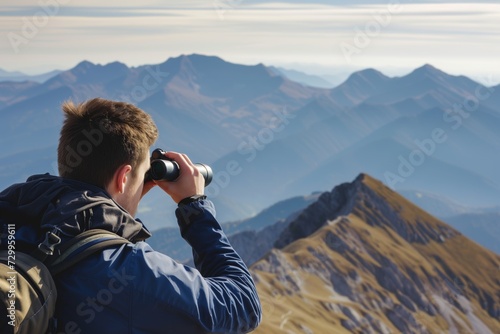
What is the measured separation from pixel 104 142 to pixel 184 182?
2.69ft

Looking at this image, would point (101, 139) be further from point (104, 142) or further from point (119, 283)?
point (119, 283)

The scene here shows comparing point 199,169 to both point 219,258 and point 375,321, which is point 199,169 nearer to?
point 219,258

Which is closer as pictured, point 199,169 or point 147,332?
point 147,332

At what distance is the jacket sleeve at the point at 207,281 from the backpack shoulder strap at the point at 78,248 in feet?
1.06

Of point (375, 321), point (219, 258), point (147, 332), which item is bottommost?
point (375, 321)

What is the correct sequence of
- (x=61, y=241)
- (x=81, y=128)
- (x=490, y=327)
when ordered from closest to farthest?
(x=61, y=241), (x=81, y=128), (x=490, y=327)

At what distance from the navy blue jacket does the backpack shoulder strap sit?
6cm

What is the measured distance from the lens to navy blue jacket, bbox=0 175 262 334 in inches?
171

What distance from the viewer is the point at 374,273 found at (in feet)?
329

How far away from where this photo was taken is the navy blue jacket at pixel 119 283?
14.2 ft

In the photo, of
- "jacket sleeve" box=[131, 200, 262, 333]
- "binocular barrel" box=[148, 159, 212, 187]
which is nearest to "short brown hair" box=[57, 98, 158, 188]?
"binocular barrel" box=[148, 159, 212, 187]

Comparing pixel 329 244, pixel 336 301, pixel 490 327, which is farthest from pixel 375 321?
pixel 490 327

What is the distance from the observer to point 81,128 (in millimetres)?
4805

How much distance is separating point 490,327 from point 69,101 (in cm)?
11490
